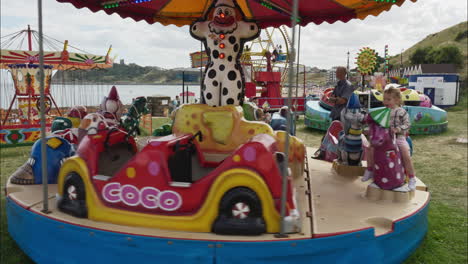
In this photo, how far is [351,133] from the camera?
14.3 feet

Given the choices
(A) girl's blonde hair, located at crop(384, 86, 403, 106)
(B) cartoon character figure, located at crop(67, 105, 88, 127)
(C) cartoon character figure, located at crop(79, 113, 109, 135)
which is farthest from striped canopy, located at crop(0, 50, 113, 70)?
(A) girl's blonde hair, located at crop(384, 86, 403, 106)

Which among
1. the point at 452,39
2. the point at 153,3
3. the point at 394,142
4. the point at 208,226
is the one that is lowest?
the point at 208,226

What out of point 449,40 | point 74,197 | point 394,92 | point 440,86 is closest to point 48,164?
point 74,197

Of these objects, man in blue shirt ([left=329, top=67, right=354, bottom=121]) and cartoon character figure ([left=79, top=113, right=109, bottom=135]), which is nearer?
cartoon character figure ([left=79, top=113, right=109, bottom=135])

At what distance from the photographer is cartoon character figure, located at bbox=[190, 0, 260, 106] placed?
155 inches

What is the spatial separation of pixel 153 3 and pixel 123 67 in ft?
62.1

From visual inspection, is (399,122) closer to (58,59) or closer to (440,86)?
(58,59)

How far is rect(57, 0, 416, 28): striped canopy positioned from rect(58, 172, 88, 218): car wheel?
2.20m

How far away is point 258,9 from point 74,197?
4.17 m

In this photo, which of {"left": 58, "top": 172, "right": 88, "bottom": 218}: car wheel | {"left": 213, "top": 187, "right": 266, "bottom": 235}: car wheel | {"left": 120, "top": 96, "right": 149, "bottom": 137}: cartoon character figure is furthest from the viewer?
{"left": 120, "top": 96, "right": 149, "bottom": 137}: cartoon character figure

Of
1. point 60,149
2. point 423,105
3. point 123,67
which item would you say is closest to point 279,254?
point 60,149

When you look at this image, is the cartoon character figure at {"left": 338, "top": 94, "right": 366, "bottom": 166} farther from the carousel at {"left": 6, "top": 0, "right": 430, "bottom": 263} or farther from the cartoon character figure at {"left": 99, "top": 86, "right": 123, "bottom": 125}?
the cartoon character figure at {"left": 99, "top": 86, "right": 123, "bottom": 125}

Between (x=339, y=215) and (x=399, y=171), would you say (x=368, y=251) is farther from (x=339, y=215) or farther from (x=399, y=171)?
(x=399, y=171)

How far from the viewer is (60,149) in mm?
3992
